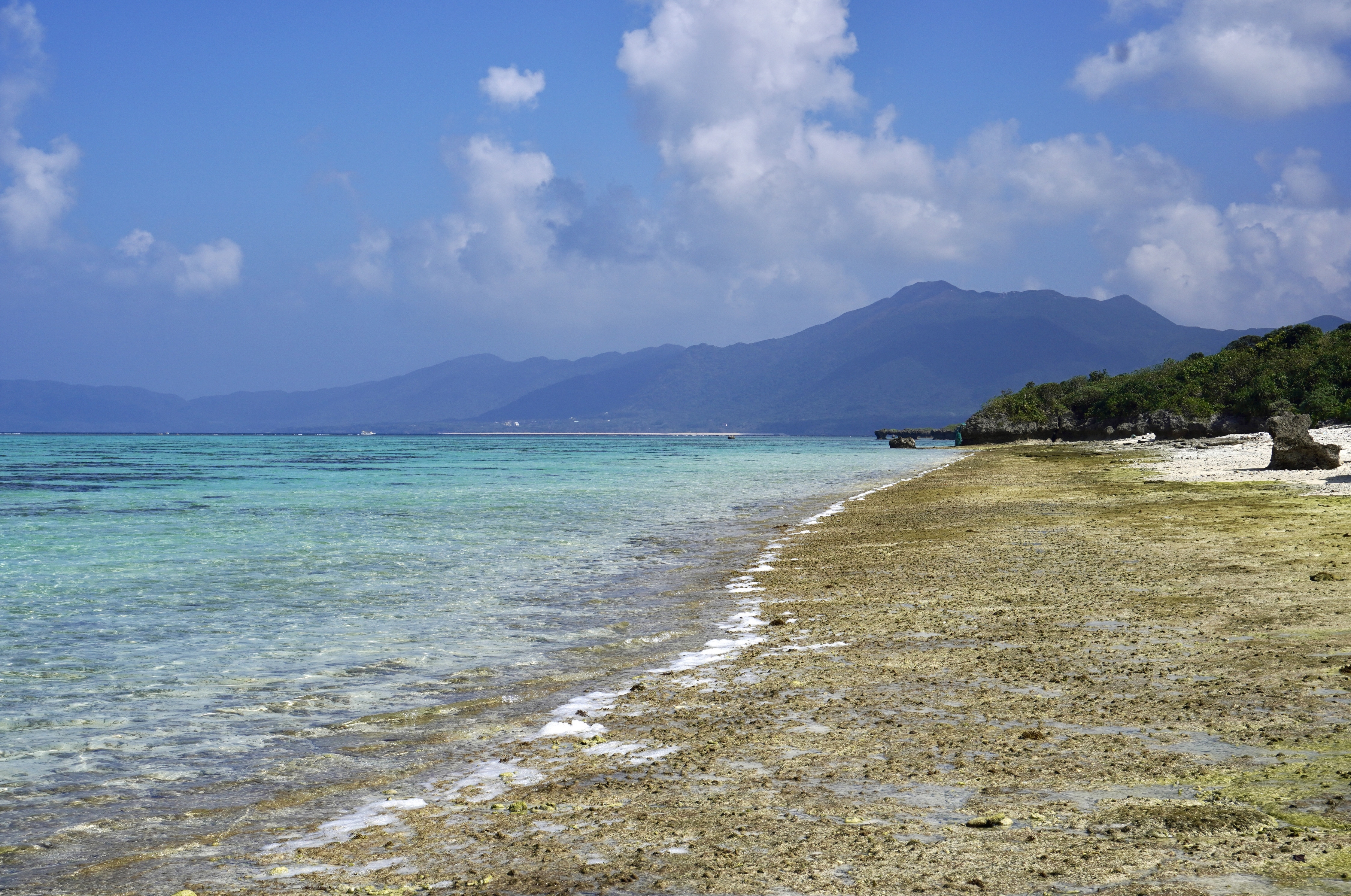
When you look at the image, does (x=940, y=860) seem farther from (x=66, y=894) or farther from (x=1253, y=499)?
(x=1253, y=499)

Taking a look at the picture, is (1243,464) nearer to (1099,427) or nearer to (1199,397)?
(1199,397)

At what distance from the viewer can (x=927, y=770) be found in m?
5.68

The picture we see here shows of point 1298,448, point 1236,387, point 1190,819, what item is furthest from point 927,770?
point 1236,387

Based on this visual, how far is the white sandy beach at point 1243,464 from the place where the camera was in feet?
84.1

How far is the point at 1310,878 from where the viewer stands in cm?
394

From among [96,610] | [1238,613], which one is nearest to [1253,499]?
[1238,613]

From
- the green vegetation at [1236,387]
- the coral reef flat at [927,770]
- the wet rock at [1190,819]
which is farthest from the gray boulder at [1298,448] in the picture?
the green vegetation at [1236,387]

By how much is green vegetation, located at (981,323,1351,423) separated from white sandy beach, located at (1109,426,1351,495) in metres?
6.05

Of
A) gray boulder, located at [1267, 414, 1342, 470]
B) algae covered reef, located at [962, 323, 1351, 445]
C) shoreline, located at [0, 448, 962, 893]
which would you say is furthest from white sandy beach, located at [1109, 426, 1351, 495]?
shoreline, located at [0, 448, 962, 893]

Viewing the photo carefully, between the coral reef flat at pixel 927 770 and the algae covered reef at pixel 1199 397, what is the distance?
4888 cm

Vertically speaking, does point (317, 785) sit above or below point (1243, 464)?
below

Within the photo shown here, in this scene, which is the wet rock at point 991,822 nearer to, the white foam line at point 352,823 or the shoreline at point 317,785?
the white foam line at point 352,823

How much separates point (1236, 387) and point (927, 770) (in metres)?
101

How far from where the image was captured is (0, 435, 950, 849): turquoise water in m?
7.50
